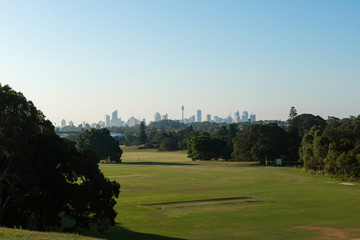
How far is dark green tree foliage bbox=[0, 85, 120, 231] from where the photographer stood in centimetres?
3256

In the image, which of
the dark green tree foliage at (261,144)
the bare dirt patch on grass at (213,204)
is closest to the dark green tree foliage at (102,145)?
the dark green tree foliage at (261,144)

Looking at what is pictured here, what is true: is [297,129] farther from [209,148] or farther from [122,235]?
[122,235]

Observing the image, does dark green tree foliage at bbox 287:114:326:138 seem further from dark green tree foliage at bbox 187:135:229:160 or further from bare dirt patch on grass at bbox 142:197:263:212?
bare dirt patch on grass at bbox 142:197:263:212

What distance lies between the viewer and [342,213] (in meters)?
44.5

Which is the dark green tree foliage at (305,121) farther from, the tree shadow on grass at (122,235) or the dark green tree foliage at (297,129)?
the tree shadow on grass at (122,235)

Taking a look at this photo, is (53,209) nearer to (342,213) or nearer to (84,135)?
(342,213)

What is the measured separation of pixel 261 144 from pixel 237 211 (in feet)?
272

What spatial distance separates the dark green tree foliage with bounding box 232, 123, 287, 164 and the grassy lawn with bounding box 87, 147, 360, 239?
166 feet

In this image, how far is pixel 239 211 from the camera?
4628 centimetres

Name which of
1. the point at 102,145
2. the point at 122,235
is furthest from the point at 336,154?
the point at 102,145

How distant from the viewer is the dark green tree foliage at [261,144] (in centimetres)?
12644

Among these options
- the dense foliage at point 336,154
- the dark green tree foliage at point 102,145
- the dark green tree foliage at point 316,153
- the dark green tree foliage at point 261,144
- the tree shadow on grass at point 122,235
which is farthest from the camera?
the dark green tree foliage at point 102,145

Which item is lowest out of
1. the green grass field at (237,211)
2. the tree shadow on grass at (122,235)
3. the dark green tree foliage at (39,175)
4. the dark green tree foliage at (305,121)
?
the tree shadow on grass at (122,235)

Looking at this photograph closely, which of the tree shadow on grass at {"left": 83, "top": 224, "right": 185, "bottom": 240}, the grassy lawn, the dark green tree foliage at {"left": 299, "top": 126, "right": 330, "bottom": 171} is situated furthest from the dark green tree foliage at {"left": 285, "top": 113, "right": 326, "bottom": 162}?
the tree shadow on grass at {"left": 83, "top": 224, "right": 185, "bottom": 240}
